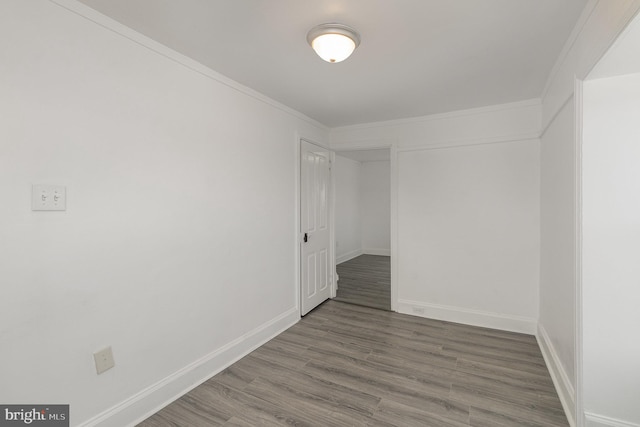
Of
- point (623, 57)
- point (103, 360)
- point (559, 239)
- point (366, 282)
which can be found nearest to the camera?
point (623, 57)

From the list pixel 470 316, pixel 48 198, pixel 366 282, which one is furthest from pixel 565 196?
pixel 366 282

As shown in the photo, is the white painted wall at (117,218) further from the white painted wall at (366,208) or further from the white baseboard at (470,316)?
the white painted wall at (366,208)

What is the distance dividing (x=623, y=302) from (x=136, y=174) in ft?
9.40

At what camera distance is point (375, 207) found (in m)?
7.43

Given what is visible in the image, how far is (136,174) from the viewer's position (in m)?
1.85

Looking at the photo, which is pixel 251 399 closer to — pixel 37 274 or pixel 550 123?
pixel 37 274

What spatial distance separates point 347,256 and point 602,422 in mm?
5300

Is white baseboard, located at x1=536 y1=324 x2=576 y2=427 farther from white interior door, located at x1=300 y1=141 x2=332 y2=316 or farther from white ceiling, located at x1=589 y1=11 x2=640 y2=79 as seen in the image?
white interior door, located at x1=300 y1=141 x2=332 y2=316

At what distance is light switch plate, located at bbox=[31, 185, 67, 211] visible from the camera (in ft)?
4.66

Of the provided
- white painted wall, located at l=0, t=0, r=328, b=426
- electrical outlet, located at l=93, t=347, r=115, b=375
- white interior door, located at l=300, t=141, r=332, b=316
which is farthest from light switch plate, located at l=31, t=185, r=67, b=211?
white interior door, located at l=300, t=141, r=332, b=316

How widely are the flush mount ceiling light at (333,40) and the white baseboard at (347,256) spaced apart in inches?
195

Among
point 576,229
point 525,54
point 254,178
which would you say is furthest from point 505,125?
point 254,178

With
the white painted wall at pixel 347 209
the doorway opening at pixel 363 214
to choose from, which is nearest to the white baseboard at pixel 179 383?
the doorway opening at pixel 363 214

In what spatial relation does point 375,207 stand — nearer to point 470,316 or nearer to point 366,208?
point 366,208
